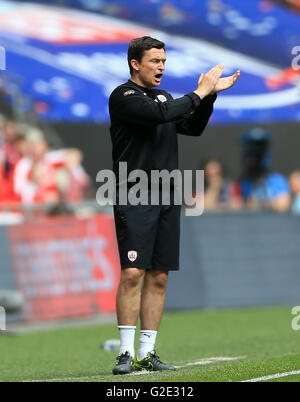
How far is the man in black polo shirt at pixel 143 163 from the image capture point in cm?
757

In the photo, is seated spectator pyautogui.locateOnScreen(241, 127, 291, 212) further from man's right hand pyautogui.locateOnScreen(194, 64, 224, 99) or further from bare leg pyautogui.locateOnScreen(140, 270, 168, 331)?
man's right hand pyautogui.locateOnScreen(194, 64, 224, 99)

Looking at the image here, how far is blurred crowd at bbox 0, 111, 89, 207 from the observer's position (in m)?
15.6

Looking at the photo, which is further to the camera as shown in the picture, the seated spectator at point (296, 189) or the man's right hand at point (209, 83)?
the seated spectator at point (296, 189)

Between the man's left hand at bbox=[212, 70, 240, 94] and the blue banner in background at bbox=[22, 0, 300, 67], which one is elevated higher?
the blue banner in background at bbox=[22, 0, 300, 67]

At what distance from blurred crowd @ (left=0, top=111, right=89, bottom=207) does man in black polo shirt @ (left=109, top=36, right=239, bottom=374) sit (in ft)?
23.2

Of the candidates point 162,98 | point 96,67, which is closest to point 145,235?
point 162,98

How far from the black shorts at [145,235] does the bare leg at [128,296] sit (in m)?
0.07

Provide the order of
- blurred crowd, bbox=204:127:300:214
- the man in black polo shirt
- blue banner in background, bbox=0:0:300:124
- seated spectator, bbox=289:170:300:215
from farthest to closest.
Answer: blue banner in background, bbox=0:0:300:124
seated spectator, bbox=289:170:300:215
blurred crowd, bbox=204:127:300:214
the man in black polo shirt

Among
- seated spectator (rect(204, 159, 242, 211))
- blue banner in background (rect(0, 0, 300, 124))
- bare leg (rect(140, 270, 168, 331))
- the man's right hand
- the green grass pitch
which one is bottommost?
the green grass pitch


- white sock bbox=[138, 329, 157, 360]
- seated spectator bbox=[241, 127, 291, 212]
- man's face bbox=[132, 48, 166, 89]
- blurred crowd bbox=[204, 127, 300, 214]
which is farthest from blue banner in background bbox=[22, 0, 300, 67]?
white sock bbox=[138, 329, 157, 360]

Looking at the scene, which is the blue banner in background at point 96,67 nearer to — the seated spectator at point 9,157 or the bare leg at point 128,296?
the seated spectator at point 9,157

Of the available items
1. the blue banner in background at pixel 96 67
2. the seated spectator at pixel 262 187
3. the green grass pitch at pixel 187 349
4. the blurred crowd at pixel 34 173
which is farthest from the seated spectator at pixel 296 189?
the blue banner in background at pixel 96 67

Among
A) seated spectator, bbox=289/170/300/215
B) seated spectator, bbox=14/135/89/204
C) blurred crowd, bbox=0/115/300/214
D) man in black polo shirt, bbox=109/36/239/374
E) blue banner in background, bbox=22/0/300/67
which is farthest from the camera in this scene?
blue banner in background, bbox=22/0/300/67

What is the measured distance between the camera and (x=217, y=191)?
16.0 m
